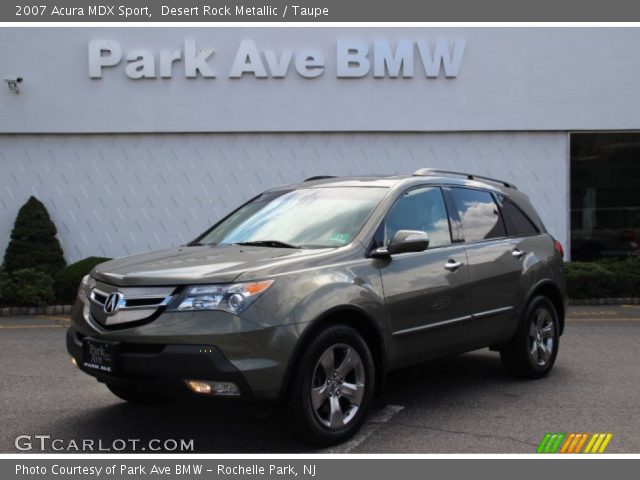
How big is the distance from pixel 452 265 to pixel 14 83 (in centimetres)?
1139

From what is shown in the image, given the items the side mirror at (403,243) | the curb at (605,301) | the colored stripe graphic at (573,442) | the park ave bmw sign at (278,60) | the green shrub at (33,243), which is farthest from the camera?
the park ave bmw sign at (278,60)

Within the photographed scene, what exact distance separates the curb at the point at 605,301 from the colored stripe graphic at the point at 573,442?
26.4ft

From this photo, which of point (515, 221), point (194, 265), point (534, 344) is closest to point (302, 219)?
point (194, 265)

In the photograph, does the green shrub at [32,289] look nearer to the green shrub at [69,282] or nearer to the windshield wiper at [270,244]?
the green shrub at [69,282]

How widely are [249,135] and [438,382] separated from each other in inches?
355

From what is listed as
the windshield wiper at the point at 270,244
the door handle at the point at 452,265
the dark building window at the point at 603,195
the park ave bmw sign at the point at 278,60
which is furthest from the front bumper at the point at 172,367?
the dark building window at the point at 603,195

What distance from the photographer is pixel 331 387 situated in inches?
189

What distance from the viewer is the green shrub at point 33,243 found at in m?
13.8

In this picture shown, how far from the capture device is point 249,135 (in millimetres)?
14773

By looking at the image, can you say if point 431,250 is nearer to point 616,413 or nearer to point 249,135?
point 616,413

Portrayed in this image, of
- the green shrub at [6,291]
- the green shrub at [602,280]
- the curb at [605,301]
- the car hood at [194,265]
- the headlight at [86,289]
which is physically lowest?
the curb at [605,301]

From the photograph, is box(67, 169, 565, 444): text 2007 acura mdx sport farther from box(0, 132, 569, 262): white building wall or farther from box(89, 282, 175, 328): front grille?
box(0, 132, 569, 262): white building wall

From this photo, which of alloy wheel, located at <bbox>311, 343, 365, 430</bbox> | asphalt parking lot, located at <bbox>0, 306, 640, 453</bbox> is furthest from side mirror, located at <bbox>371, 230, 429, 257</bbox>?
asphalt parking lot, located at <bbox>0, 306, 640, 453</bbox>

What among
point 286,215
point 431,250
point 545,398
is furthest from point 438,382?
point 286,215
